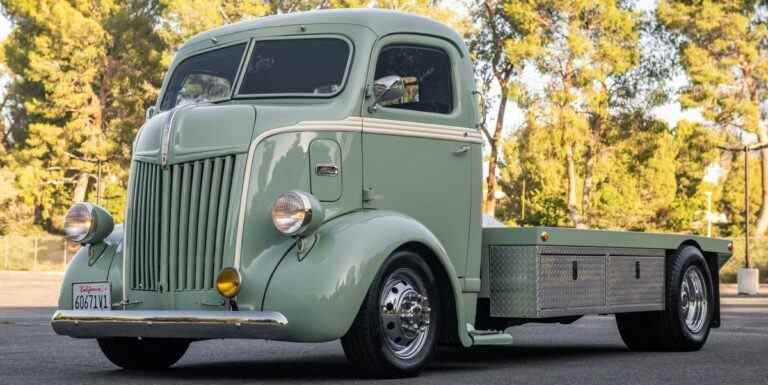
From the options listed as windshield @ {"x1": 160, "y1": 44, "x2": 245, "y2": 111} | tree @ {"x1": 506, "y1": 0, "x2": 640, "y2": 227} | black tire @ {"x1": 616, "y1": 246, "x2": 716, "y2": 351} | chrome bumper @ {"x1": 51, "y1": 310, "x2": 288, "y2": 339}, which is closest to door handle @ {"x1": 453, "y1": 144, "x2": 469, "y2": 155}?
windshield @ {"x1": 160, "y1": 44, "x2": 245, "y2": 111}

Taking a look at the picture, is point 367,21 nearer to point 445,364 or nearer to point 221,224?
point 221,224

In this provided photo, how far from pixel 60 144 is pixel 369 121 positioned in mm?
58135

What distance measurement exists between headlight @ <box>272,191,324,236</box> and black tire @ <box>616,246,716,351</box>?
479cm

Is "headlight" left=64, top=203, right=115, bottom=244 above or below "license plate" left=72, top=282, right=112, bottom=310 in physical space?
above

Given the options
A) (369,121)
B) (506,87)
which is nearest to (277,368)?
(369,121)

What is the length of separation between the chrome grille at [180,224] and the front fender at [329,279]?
0.59 metres

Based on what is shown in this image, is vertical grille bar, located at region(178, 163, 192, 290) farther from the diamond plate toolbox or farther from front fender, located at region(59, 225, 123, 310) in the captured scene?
the diamond plate toolbox

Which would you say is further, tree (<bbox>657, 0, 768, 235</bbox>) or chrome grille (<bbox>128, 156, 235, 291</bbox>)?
tree (<bbox>657, 0, 768, 235</bbox>)

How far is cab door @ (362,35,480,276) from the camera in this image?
9.09 metres

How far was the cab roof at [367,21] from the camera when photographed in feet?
30.9

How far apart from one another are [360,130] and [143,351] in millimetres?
2460

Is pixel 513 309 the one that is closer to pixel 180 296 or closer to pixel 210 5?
pixel 180 296

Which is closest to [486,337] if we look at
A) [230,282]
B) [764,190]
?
→ [230,282]

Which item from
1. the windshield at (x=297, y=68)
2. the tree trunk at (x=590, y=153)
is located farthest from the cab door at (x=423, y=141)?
the tree trunk at (x=590, y=153)
